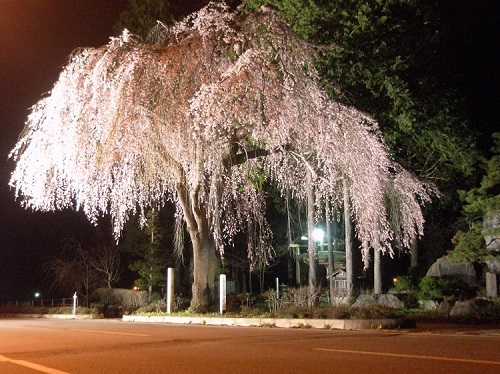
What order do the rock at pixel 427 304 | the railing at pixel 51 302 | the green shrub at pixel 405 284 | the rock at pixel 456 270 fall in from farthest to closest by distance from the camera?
the railing at pixel 51 302 < the green shrub at pixel 405 284 < the rock at pixel 456 270 < the rock at pixel 427 304

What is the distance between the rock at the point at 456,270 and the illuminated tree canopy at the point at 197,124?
36.6 ft

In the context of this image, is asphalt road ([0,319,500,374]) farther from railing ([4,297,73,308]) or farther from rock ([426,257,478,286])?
railing ([4,297,73,308])

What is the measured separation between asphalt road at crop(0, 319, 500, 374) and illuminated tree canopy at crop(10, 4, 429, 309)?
660cm

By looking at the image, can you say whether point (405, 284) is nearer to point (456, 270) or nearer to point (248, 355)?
point (456, 270)

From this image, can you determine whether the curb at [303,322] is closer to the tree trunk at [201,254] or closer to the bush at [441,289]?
the tree trunk at [201,254]

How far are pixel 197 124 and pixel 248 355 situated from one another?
30.0ft

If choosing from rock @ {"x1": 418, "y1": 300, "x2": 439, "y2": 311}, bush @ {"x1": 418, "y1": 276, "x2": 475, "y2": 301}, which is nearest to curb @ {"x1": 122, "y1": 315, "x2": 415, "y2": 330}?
rock @ {"x1": 418, "y1": 300, "x2": 439, "y2": 311}

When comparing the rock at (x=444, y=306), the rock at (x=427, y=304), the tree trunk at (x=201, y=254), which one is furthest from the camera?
the rock at (x=427, y=304)

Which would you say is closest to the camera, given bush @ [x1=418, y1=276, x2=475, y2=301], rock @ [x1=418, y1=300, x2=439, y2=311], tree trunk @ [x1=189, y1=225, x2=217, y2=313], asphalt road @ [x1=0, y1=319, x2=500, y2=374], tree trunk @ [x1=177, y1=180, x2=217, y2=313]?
asphalt road @ [x1=0, y1=319, x2=500, y2=374]

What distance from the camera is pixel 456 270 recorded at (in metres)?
29.6

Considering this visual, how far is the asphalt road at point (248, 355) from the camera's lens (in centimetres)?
782

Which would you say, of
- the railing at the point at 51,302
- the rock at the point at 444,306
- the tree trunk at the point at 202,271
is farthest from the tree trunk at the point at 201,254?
the railing at the point at 51,302

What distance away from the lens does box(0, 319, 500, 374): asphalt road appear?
308 inches

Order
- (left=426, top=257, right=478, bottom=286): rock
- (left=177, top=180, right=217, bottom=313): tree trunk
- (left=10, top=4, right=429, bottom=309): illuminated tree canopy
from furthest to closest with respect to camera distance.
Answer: (left=426, top=257, right=478, bottom=286): rock < (left=177, top=180, right=217, bottom=313): tree trunk < (left=10, top=4, right=429, bottom=309): illuminated tree canopy
